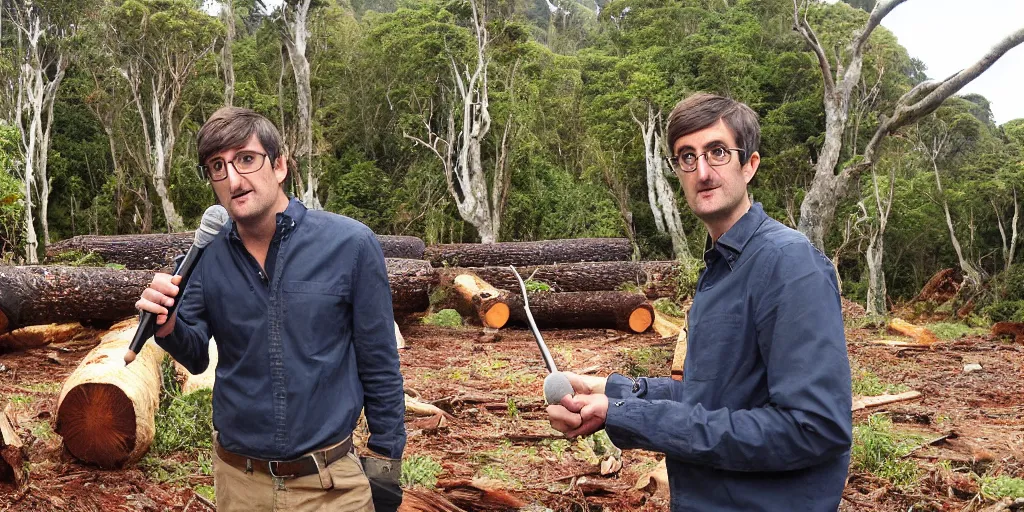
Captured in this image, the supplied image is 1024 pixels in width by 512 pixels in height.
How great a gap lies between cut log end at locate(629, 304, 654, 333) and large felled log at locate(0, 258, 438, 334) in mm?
7332

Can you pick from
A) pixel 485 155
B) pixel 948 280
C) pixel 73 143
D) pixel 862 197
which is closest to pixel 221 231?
pixel 948 280

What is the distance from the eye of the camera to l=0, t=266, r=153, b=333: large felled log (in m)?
8.40

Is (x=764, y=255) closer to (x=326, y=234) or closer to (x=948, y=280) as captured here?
(x=326, y=234)

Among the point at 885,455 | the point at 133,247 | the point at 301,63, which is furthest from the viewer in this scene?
the point at 301,63

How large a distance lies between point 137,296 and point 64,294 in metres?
0.75

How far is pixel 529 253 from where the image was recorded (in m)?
18.1

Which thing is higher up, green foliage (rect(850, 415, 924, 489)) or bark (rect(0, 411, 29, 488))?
bark (rect(0, 411, 29, 488))

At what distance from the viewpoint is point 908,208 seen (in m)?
27.6

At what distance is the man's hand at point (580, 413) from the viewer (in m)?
1.73

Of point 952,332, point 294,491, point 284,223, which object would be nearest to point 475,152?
point 952,332

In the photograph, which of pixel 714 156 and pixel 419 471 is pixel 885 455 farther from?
pixel 714 156

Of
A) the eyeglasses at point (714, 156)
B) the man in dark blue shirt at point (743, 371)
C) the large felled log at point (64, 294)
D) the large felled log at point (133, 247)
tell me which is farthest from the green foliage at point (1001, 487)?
the large felled log at point (133, 247)

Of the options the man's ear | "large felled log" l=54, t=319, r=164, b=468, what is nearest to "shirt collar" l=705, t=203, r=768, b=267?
the man's ear

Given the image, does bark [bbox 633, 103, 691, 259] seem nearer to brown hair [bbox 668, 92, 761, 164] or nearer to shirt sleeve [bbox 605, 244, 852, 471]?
brown hair [bbox 668, 92, 761, 164]
